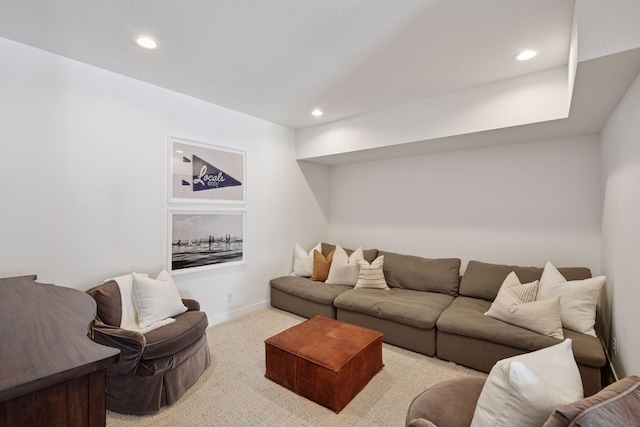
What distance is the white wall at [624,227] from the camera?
5.68 feet

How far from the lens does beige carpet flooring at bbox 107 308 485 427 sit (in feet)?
6.31

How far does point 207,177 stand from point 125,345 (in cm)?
192

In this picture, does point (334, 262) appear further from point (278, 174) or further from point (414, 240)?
point (278, 174)

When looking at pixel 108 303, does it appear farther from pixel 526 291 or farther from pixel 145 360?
pixel 526 291

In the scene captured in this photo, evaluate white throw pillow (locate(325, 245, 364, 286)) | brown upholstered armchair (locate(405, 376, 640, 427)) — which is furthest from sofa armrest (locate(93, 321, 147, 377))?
white throw pillow (locate(325, 245, 364, 286))

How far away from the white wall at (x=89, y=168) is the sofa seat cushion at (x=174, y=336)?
0.84 m

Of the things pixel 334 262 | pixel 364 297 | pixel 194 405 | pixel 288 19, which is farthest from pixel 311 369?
pixel 288 19

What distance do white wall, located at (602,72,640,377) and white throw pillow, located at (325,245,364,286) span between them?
2.40 metres

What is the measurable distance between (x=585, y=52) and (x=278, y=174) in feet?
10.8

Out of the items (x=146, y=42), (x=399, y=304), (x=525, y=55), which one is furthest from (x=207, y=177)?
(x=525, y=55)

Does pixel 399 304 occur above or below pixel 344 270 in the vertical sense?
below

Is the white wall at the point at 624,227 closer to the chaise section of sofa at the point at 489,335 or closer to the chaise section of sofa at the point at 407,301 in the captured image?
the chaise section of sofa at the point at 489,335

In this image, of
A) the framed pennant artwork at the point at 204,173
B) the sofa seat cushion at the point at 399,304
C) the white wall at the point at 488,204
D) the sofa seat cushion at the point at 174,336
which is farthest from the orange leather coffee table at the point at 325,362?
the white wall at the point at 488,204

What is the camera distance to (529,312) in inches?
92.8
